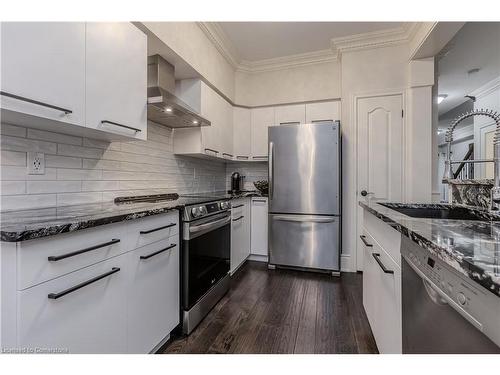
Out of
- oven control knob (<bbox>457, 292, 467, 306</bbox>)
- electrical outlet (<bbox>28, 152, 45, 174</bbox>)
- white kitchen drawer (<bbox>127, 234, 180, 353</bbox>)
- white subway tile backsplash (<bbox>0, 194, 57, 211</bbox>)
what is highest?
electrical outlet (<bbox>28, 152, 45, 174</bbox>)

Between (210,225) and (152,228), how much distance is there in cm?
61

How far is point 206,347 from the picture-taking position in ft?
4.97

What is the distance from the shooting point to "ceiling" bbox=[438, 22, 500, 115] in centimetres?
257

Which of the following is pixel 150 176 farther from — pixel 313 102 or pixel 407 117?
pixel 407 117

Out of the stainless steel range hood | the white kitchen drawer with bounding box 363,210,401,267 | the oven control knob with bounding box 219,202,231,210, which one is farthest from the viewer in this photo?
the oven control knob with bounding box 219,202,231,210

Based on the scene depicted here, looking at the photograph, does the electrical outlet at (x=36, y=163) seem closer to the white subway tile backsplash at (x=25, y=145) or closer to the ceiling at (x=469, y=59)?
the white subway tile backsplash at (x=25, y=145)

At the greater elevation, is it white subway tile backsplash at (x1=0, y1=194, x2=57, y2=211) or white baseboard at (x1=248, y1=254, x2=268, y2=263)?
white subway tile backsplash at (x1=0, y1=194, x2=57, y2=211)

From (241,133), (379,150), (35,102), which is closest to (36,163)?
(35,102)

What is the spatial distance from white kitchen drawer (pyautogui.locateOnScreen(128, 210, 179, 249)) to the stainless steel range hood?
804 millimetres

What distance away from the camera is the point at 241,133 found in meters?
3.45

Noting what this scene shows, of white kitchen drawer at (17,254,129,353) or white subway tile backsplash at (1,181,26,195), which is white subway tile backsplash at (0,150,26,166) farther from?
white kitchen drawer at (17,254,129,353)

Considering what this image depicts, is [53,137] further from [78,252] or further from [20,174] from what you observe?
[78,252]

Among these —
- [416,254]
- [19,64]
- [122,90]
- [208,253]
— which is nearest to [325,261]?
[208,253]

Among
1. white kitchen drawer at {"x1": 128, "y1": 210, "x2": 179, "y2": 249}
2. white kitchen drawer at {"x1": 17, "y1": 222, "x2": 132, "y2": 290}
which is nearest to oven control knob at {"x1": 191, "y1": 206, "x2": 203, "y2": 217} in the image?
white kitchen drawer at {"x1": 128, "y1": 210, "x2": 179, "y2": 249}
